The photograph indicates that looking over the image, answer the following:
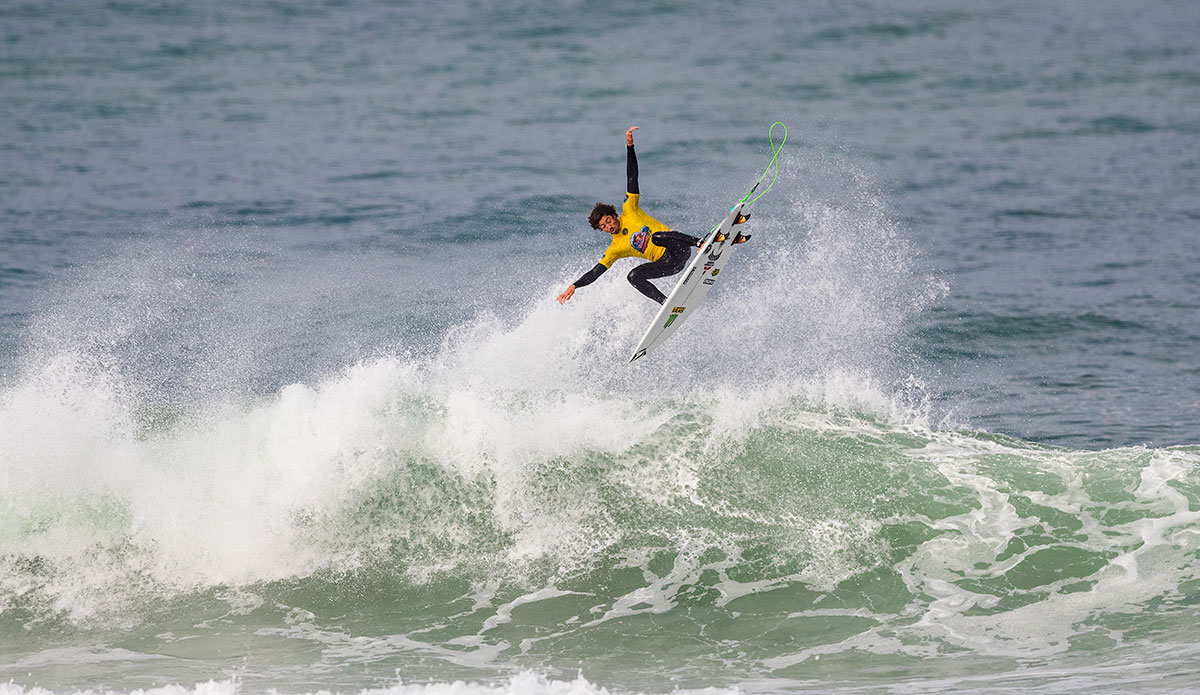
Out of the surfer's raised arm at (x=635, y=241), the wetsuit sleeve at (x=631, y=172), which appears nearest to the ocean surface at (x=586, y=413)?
the surfer's raised arm at (x=635, y=241)

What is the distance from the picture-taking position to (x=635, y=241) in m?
10.1

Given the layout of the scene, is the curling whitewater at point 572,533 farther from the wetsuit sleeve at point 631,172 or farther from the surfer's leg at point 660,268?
the wetsuit sleeve at point 631,172

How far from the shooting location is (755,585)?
384 inches

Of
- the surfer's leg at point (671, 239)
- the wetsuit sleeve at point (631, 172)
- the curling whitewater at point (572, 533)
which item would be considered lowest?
the curling whitewater at point (572, 533)

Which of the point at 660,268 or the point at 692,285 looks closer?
the point at 660,268

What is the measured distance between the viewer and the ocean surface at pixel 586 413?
29.5ft

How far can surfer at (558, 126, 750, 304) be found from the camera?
9.79m

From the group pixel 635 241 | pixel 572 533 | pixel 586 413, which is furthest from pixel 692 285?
pixel 572 533

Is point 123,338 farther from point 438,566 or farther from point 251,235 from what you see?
point 438,566

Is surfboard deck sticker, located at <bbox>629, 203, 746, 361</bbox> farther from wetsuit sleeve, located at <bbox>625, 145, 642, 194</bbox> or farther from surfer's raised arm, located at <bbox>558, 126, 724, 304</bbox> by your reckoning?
wetsuit sleeve, located at <bbox>625, 145, 642, 194</bbox>

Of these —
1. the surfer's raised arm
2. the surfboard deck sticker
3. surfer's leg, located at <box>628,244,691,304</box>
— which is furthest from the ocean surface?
the surfer's raised arm

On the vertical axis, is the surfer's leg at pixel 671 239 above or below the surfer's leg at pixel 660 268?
above

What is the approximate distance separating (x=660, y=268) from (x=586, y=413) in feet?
5.41

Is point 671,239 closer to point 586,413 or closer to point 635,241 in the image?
point 635,241
